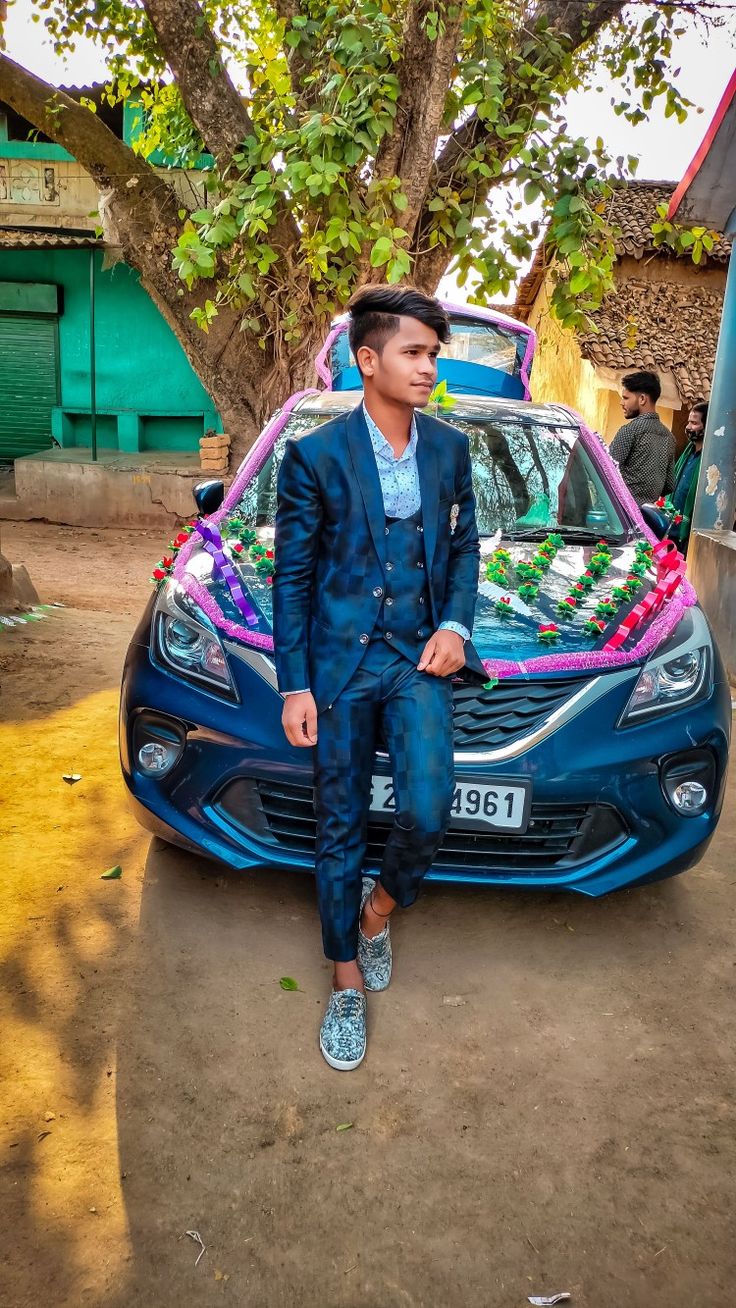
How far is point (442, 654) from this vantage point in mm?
2205

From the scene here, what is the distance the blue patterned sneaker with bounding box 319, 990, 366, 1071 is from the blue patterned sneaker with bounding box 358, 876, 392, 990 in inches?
6.8

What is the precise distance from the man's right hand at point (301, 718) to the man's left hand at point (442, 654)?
268 millimetres

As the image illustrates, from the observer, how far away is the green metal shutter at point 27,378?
13742 mm

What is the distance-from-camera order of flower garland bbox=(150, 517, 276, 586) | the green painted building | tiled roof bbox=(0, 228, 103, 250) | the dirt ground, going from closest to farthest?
1. the dirt ground
2. flower garland bbox=(150, 517, 276, 586)
3. tiled roof bbox=(0, 228, 103, 250)
4. the green painted building

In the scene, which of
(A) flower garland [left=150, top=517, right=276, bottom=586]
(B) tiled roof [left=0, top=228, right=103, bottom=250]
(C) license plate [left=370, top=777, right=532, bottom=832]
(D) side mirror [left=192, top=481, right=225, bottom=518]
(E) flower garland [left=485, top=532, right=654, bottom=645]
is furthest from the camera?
(B) tiled roof [left=0, top=228, right=103, bottom=250]

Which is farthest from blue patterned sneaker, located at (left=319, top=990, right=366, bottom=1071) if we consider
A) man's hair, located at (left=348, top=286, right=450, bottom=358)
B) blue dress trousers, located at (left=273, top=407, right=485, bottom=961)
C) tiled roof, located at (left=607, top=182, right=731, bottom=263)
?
tiled roof, located at (left=607, top=182, right=731, bottom=263)

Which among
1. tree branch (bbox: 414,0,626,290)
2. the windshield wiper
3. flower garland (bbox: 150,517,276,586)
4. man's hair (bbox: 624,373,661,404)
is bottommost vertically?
flower garland (bbox: 150,517,276,586)

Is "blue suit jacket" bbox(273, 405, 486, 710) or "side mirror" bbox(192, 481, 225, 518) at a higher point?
"blue suit jacket" bbox(273, 405, 486, 710)

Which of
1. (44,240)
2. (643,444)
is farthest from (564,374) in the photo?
(643,444)

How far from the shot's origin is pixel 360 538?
7.06 ft

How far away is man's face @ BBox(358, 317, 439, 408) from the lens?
6.81 feet

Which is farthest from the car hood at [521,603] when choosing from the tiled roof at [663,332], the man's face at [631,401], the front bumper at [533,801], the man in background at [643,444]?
the tiled roof at [663,332]

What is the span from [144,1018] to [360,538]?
4.32 feet

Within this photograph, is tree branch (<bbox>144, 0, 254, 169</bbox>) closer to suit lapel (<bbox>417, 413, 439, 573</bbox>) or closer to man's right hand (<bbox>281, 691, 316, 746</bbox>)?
suit lapel (<bbox>417, 413, 439, 573</bbox>)
